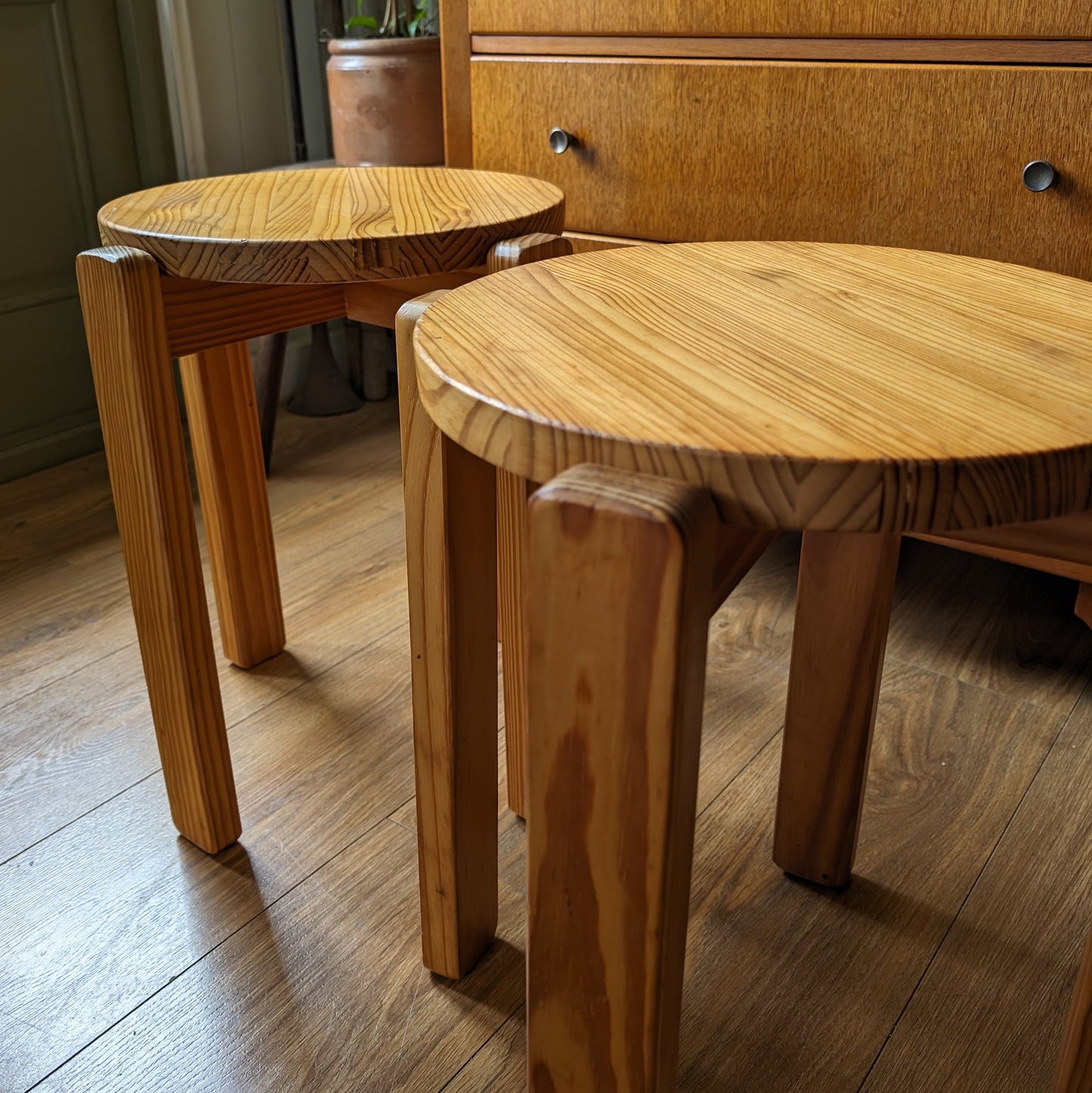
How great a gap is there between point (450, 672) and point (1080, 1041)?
0.38 m

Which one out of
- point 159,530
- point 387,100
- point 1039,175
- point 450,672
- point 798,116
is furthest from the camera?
point 387,100

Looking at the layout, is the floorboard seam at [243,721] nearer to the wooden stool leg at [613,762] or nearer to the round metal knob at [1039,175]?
the wooden stool leg at [613,762]

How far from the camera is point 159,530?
2.52 feet

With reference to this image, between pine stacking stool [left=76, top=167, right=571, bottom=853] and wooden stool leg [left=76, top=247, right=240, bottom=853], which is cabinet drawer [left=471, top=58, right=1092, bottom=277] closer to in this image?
pine stacking stool [left=76, top=167, right=571, bottom=853]

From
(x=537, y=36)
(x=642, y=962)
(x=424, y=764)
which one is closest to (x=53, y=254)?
(x=537, y=36)

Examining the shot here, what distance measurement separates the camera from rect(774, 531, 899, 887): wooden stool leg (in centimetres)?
73

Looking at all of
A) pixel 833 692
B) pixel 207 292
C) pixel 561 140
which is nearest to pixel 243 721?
pixel 207 292

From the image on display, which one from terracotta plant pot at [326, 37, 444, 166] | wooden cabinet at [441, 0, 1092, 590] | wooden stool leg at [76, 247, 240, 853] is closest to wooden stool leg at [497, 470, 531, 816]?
wooden stool leg at [76, 247, 240, 853]

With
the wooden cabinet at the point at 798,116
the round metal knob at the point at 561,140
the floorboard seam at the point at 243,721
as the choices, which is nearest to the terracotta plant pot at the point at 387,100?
the wooden cabinet at the point at 798,116

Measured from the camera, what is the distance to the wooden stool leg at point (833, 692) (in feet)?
2.39

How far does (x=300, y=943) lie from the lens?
2.57 ft

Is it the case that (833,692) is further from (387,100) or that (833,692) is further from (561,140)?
(387,100)

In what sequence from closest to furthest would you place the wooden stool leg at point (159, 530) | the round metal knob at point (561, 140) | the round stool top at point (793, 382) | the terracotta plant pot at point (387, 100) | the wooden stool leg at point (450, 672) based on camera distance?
the round stool top at point (793, 382), the wooden stool leg at point (450, 672), the wooden stool leg at point (159, 530), the round metal knob at point (561, 140), the terracotta plant pot at point (387, 100)

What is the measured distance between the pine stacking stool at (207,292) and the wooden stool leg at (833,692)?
8.9 inches
